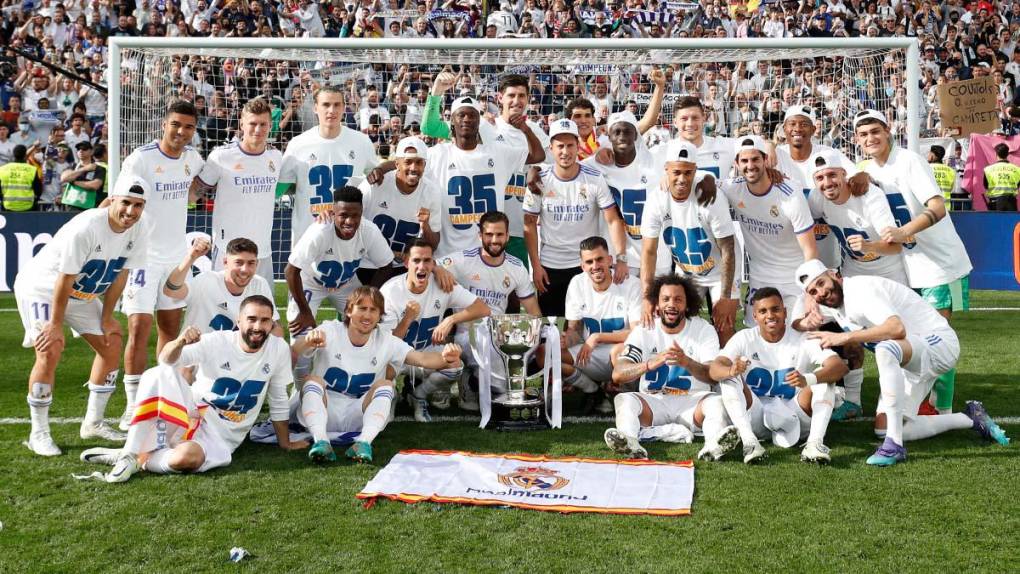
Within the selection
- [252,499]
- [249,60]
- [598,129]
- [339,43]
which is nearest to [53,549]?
[252,499]

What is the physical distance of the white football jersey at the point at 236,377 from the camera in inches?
208

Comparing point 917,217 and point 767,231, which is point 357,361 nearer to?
point 767,231

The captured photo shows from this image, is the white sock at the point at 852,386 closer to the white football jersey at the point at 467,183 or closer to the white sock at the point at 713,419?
the white sock at the point at 713,419

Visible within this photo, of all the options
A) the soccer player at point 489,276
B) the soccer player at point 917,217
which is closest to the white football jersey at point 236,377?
the soccer player at point 489,276

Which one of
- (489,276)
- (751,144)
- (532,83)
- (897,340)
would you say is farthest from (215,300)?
(532,83)

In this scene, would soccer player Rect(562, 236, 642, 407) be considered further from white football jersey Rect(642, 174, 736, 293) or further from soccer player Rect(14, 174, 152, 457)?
soccer player Rect(14, 174, 152, 457)

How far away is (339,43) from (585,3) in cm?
1064

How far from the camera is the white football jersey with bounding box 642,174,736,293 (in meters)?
6.45

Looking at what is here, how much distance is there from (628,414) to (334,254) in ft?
7.44

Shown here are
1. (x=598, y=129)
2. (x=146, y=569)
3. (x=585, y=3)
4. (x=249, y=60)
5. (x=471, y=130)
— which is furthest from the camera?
(x=585, y=3)

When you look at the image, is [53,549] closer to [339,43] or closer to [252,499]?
[252,499]

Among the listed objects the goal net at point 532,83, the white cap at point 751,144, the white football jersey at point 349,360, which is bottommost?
the white football jersey at point 349,360

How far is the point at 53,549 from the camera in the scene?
12.8ft

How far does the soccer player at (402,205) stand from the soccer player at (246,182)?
658 millimetres
